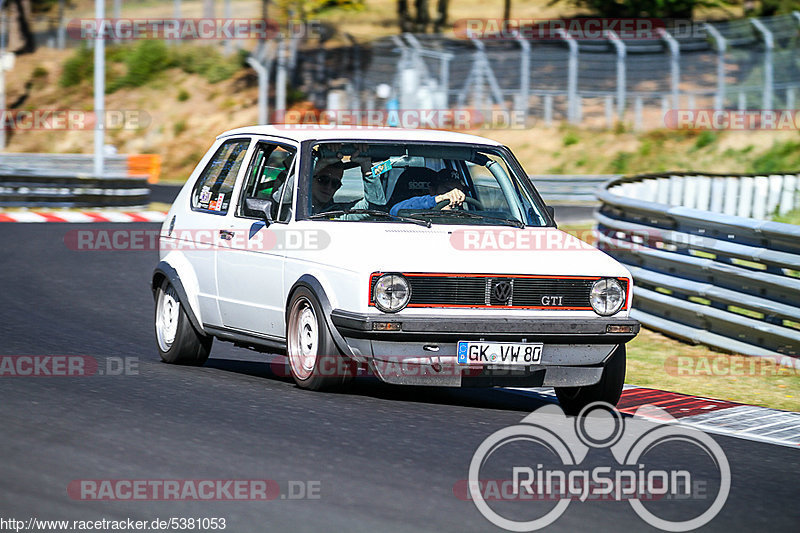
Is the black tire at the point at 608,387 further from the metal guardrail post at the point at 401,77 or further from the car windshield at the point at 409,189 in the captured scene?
the metal guardrail post at the point at 401,77

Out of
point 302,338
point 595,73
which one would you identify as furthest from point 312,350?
point 595,73

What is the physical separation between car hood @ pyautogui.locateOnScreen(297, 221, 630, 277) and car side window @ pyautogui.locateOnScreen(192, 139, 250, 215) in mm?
1277

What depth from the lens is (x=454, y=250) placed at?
809cm

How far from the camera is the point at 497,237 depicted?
849cm

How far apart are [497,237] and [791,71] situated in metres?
30.3

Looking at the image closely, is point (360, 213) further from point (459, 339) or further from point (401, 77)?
point (401, 77)

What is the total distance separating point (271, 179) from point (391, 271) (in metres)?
1.87

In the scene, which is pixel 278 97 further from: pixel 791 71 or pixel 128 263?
pixel 128 263

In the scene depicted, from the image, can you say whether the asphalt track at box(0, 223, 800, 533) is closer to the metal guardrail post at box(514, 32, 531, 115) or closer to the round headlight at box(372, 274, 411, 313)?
the round headlight at box(372, 274, 411, 313)

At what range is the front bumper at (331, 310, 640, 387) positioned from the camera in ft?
25.6

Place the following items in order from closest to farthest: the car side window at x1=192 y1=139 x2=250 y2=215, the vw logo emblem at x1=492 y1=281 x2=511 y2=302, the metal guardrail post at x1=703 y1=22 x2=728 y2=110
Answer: the vw logo emblem at x1=492 y1=281 x2=511 y2=302 → the car side window at x1=192 y1=139 x2=250 y2=215 → the metal guardrail post at x1=703 y1=22 x2=728 y2=110

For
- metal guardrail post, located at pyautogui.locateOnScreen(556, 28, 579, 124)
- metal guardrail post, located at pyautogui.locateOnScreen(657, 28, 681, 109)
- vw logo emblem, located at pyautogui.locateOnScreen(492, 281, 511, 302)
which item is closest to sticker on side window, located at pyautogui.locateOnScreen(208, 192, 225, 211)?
vw logo emblem, located at pyautogui.locateOnScreen(492, 281, 511, 302)

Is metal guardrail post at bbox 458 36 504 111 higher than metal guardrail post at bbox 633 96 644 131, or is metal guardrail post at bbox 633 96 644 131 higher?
metal guardrail post at bbox 458 36 504 111

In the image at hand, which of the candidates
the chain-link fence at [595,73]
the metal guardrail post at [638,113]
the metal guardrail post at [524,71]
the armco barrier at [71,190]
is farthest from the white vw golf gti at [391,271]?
the metal guardrail post at [638,113]
